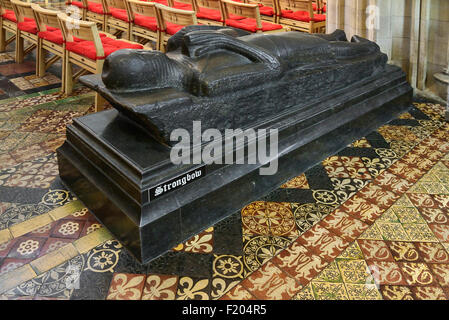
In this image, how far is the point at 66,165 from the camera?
249 centimetres

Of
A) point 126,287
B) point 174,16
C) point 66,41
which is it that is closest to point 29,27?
point 66,41

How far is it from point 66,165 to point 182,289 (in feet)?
3.75

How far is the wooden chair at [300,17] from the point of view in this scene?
17.0ft

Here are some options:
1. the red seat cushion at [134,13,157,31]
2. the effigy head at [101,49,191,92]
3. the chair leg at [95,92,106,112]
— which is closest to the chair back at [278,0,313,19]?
the red seat cushion at [134,13,157,31]

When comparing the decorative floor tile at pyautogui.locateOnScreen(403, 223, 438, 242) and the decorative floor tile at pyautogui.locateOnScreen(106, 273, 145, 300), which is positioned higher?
the decorative floor tile at pyautogui.locateOnScreen(106, 273, 145, 300)

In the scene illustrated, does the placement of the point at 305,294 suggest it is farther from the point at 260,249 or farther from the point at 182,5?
the point at 182,5

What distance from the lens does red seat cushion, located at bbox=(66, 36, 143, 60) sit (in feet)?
12.3

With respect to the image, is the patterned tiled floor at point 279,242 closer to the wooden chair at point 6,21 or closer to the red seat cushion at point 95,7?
the wooden chair at point 6,21

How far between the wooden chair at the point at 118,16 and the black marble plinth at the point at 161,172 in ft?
10.8

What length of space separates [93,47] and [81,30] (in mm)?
177

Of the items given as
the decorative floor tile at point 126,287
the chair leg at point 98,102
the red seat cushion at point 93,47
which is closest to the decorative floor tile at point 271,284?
the decorative floor tile at point 126,287

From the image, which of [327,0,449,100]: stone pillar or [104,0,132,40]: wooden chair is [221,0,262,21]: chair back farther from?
[104,0,132,40]: wooden chair

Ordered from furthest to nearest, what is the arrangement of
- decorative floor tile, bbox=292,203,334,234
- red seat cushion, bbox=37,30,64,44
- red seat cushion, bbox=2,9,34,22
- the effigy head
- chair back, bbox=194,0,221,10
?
chair back, bbox=194,0,221,10
red seat cushion, bbox=2,9,34,22
red seat cushion, bbox=37,30,64,44
decorative floor tile, bbox=292,203,334,234
the effigy head
